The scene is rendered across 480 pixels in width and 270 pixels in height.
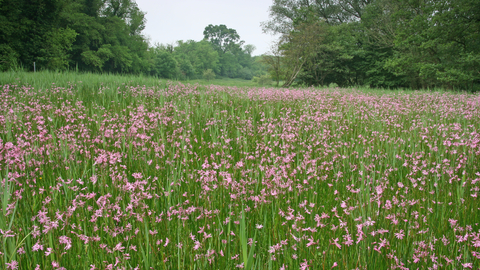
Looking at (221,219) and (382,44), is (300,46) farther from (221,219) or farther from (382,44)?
(221,219)

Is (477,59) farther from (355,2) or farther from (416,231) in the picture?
(355,2)

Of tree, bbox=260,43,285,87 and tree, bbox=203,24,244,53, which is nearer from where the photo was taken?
tree, bbox=260,43,285,87

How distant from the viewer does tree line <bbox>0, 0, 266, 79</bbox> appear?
2503 centimetres

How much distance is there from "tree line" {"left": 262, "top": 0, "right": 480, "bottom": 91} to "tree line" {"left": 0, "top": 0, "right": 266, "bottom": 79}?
6082 millimetres

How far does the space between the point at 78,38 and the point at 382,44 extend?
45555 mm

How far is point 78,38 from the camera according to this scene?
139ft

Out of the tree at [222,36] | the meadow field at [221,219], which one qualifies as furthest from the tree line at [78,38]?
the tree at [222,36]

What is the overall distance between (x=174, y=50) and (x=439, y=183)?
112181 mm

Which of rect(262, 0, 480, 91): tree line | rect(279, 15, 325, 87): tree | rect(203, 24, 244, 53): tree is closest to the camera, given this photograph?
rect(262, 0, 480, 91): tree line

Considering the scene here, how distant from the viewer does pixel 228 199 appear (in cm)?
203

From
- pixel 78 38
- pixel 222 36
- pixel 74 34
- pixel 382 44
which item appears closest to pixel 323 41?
pixel 382 44

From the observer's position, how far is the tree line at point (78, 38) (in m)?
25.0

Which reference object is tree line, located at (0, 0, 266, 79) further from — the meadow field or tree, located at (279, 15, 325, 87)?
the meadow field

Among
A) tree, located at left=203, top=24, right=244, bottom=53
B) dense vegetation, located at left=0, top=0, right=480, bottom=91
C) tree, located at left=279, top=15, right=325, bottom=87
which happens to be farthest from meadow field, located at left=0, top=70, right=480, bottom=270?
tree, located at left=203, top=24, right=244, bottom=53
